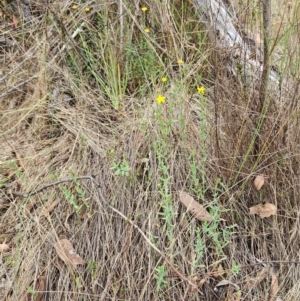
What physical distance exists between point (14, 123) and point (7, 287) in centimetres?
85

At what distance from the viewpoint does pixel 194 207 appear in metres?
1.66

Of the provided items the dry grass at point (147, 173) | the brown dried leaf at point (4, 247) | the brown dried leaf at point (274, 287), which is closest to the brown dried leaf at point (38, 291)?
the dry grass at point (147, 173)

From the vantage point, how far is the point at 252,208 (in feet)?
5.56

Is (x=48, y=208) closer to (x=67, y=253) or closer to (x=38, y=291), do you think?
(x=67, y=253)

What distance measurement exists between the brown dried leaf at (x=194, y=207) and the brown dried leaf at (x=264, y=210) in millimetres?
182

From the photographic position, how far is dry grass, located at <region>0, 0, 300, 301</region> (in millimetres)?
1585

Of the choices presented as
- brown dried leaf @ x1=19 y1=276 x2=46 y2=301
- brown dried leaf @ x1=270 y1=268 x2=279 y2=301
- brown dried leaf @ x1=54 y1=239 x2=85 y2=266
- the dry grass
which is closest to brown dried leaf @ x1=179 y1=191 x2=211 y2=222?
the dry grass

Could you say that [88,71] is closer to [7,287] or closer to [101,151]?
[101,151]

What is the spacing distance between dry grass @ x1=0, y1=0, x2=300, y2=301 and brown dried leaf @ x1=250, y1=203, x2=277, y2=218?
0.08ft

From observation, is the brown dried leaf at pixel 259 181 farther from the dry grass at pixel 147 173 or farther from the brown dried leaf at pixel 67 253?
the brown dried leaf at pixel 67 253

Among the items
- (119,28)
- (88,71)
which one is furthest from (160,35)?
(88,71)

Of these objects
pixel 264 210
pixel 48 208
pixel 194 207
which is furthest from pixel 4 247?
pixel 264 210

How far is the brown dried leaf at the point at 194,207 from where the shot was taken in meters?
1.64

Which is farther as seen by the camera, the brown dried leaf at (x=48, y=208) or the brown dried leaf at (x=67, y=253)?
the brown dried leaf at (x=48, y=208)
